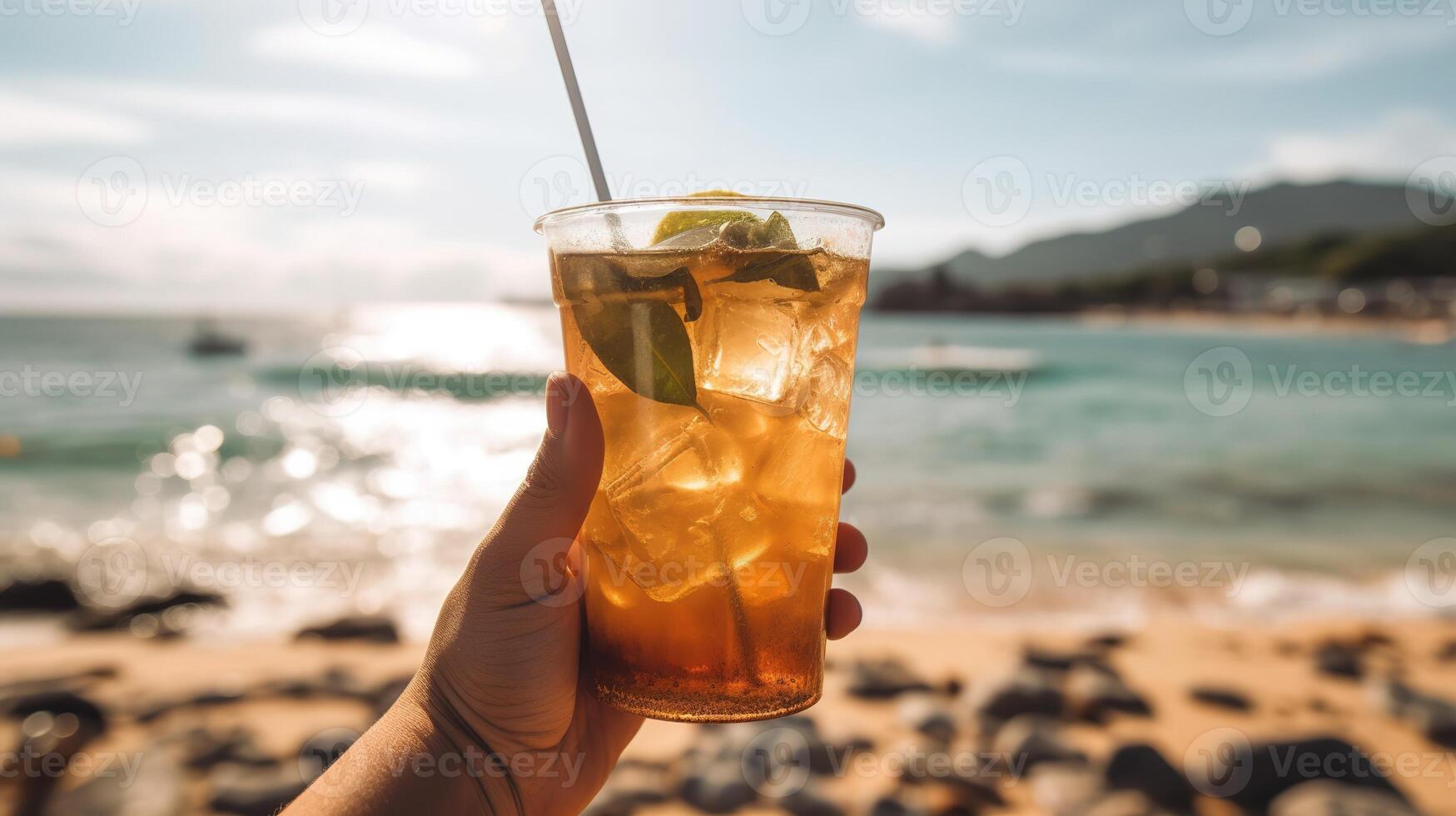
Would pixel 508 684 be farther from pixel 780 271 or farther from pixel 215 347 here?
pixel 215 347

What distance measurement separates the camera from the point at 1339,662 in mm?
6355

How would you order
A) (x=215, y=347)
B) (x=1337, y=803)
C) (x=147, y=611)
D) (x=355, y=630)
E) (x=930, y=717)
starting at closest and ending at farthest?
1. (x=1337, y=803)
2. (x=930, y=717)
3. (x=355, y=630)
4. (x=147, y=611)
5. (x=215, y=347)

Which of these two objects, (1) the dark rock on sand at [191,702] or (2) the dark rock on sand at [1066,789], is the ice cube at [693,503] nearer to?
(2) the dark rock on sand at [1066,789]

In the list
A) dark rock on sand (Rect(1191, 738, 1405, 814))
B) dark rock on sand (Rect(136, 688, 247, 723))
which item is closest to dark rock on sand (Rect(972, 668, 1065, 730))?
dark rock on sand (Rect(1191, 738, 1405, 814))

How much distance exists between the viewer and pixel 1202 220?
50188mm

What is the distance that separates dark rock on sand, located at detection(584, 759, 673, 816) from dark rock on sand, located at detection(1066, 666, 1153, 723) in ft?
8.27

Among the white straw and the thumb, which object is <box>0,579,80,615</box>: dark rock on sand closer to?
the thumb

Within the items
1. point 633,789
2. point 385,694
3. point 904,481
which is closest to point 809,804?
point 633,789

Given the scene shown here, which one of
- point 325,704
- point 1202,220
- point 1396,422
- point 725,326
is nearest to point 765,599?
point 725,326

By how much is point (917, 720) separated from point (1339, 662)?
3.34m

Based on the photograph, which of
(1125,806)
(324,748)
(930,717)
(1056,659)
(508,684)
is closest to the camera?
(508,684)

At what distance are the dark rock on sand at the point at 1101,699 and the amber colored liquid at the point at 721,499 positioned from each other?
4.19 m

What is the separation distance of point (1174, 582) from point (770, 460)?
7949mm

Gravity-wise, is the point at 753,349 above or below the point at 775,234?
below
